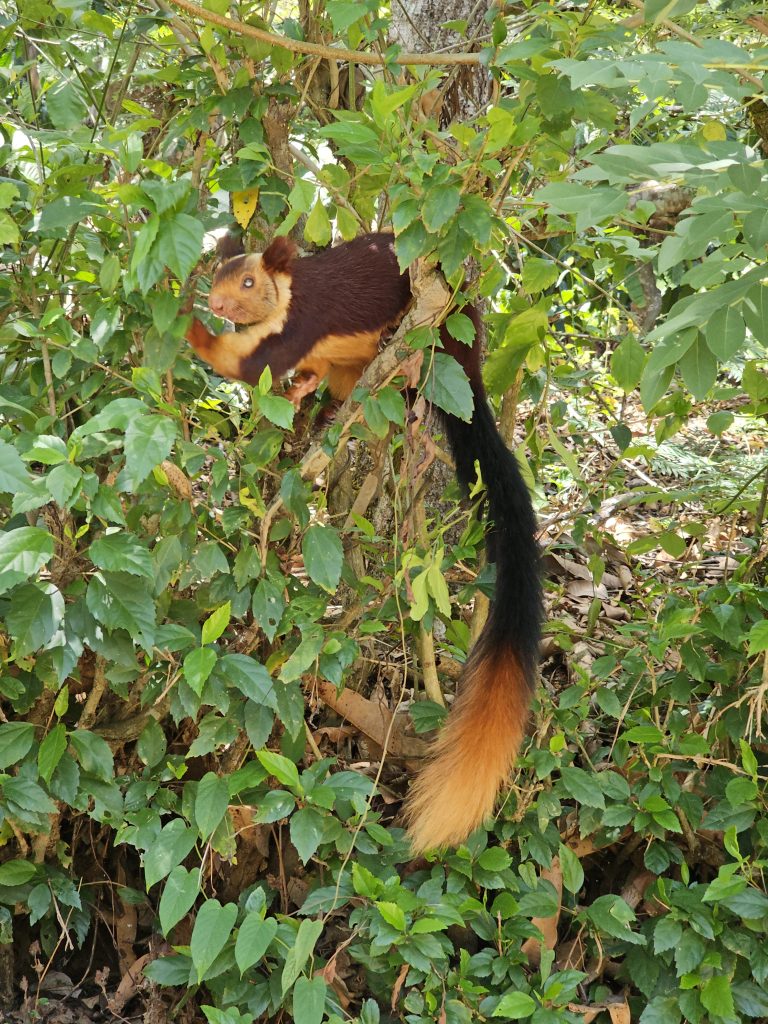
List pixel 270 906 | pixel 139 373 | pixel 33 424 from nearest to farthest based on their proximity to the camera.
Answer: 1. pixel 139 373
2. pixel 33 424
3. pixel 270 906

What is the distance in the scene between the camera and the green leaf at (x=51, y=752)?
169cm

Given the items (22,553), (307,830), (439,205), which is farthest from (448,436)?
(22,553)

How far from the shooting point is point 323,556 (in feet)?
5.29

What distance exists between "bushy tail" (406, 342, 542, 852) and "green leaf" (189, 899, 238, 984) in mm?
345

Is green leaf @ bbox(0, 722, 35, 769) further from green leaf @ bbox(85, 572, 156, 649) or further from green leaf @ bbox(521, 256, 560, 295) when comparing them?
green leaf @ bbox(521, 256, 560, 295)

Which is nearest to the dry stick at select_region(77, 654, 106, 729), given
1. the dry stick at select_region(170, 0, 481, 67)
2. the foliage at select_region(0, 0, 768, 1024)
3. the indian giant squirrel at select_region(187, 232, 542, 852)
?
the foliage at select_region(0, 0, 768, 1024)

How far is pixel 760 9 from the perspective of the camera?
74.9 inches

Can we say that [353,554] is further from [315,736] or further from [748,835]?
[748,835]

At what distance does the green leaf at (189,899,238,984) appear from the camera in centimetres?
159

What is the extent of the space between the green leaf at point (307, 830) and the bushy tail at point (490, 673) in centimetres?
20

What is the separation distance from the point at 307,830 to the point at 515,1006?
502mm

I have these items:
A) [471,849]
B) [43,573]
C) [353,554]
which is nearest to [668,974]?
[471,849]

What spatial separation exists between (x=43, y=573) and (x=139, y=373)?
52 centimetres

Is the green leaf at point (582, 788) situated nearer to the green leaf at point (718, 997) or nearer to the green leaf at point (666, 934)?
the green leaf at point (666, 934)
